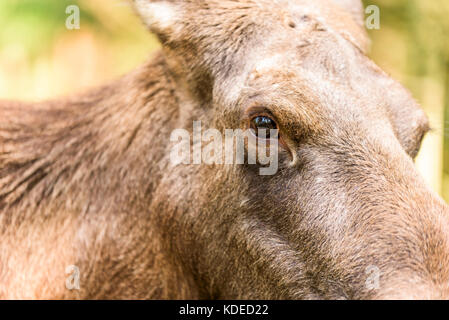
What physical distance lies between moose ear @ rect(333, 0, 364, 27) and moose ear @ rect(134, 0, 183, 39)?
1538mm

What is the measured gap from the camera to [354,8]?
5777mm

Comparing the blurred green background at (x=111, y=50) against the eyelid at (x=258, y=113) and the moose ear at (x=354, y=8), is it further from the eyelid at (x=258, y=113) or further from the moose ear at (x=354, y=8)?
the eyelid at (x=258, y=113)

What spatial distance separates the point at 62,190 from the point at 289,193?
1.86 m

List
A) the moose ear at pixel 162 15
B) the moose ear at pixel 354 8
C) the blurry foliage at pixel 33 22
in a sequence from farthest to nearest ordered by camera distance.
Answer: the blurry foliage at pixel 33 22, the moose ear at pixel 354 8, the moose ear at pixel 162 15

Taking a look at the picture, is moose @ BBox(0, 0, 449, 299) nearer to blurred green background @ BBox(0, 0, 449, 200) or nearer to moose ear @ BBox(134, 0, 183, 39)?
moose ear @ BBox(134, 0, 183, 39)

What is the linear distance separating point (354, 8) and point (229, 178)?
88.2 inches

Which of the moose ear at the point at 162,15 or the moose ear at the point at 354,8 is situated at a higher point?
the moose ear at the point at 354,8

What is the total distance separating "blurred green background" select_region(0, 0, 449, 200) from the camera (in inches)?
445

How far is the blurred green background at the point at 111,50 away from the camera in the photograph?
37.1 feet

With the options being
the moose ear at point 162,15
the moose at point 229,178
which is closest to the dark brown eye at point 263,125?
the moose at point 229,178

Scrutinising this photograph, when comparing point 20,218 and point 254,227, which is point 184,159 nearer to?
point 254,227

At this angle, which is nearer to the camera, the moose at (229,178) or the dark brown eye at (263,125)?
the moose at (229,178)

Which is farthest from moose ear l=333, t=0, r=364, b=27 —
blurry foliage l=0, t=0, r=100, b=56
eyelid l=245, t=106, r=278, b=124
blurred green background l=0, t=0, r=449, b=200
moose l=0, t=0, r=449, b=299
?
blurry foliage l=0, t=0, r=100, b=56

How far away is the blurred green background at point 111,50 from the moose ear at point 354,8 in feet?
15.2
